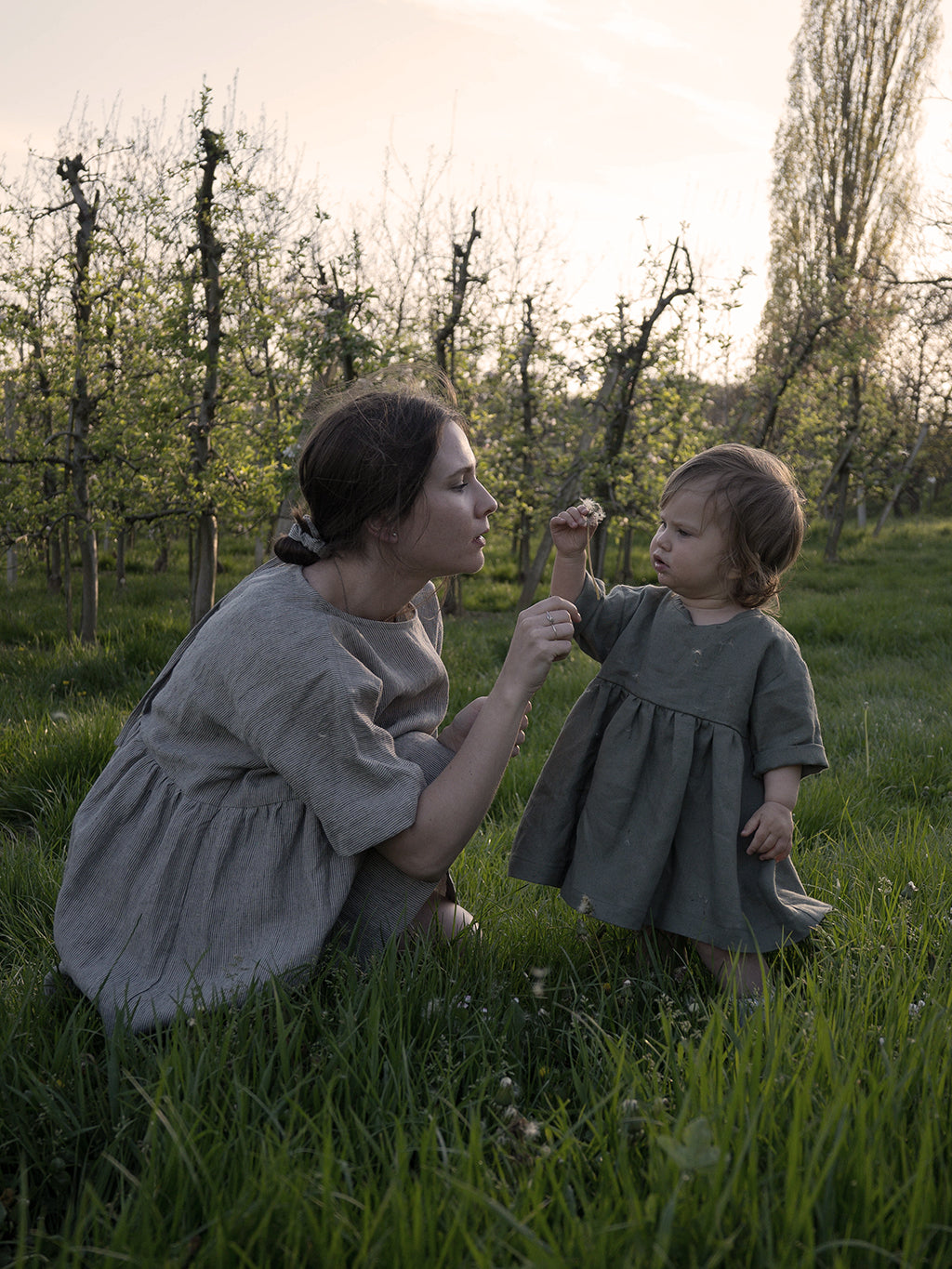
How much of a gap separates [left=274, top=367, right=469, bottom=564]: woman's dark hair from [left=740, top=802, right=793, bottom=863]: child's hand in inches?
41.9

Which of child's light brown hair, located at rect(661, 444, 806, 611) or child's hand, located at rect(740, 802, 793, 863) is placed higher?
child's light brown hair, located at rect(661, 444, 806, 611)

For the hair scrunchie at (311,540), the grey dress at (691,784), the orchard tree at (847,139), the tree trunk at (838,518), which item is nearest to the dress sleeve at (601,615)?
the grey dress at (691,784)

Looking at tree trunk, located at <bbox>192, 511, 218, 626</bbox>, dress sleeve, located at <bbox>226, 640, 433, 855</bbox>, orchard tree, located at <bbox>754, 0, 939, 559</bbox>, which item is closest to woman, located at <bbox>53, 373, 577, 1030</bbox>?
dress sleeve, located at <bbox>226, 640, 433, 855</bbox>

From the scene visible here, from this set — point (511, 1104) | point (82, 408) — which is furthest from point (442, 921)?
point (82, 408)

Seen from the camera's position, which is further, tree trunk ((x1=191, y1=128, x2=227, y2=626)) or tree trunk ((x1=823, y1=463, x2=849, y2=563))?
tree trunk ((x1=823, y1=463, x2=849, y2=563))

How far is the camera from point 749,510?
2115 millimetres

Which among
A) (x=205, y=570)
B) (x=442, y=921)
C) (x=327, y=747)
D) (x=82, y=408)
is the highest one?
(x=82, y=408)

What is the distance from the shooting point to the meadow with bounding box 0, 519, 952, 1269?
1.10m

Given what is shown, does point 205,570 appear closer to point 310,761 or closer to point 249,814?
point 249,814

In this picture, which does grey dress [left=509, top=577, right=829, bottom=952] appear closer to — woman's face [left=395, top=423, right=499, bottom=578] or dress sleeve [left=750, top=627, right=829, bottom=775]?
dress sleeve [left=750, top=627, right=829, bottom=775]

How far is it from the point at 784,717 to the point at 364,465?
1133mm

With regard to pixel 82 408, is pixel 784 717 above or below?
below

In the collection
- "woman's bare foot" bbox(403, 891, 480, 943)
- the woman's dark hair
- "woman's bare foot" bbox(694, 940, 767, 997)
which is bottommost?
"woman's bare foot" bbox(694, 940, 767, 997)

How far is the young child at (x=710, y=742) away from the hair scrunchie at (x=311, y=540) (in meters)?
0.56
